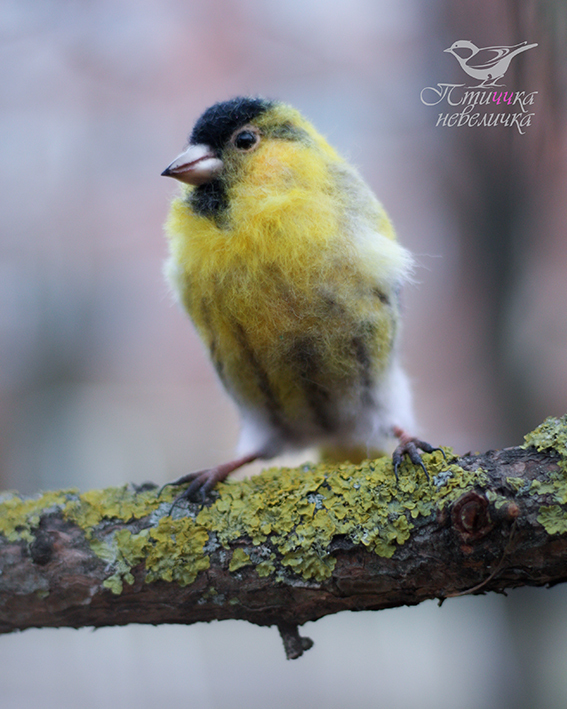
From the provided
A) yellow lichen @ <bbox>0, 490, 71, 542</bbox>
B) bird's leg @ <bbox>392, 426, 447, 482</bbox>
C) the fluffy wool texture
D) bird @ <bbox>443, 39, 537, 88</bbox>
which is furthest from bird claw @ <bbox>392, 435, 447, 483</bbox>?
bird @ <bbox>443, 39, 537, 88</bbox>

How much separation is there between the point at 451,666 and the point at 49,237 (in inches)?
42.2

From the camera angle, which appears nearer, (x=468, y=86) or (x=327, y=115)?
(x=468, y=86)

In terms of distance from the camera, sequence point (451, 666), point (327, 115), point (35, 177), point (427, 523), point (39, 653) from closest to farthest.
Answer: point (427, 523)
point (39, 653)
point (35, 177)
point (451, 666)
point (327, 115)

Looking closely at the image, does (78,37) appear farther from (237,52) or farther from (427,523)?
(427,523)

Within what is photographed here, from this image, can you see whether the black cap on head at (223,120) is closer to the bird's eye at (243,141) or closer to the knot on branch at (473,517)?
the bird's eye at (243,141)

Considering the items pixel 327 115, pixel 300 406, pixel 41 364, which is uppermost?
pixel 327 115

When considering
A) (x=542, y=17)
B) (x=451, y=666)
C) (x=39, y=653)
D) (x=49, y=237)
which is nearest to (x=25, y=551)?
(x=39, y=653)

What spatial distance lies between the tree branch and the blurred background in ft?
0.77

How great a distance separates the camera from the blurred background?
0.83m

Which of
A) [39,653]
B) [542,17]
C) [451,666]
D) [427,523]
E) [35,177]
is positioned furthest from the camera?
[451,666]

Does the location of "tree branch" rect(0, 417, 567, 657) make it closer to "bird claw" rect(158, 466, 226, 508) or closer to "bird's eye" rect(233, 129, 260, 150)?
"bird claw" rect(158, 466, 226, 508)

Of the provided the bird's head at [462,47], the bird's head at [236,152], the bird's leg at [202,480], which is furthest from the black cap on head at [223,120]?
the bird's head at [462,47]

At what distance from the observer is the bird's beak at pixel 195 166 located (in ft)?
1.84

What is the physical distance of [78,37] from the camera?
96 centimetres
